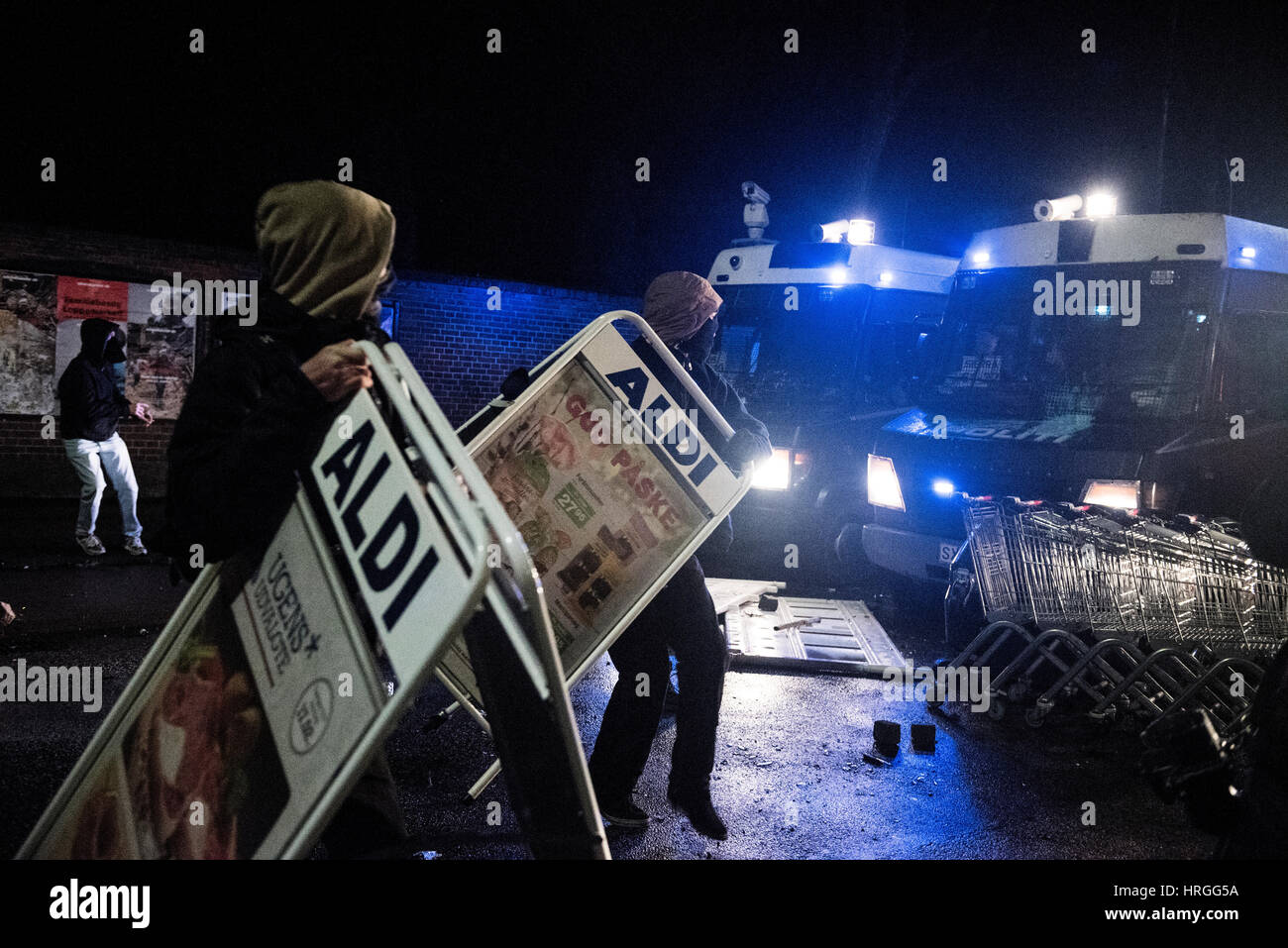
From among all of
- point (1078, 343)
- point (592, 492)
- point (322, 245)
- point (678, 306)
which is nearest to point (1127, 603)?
point (1078, 343)

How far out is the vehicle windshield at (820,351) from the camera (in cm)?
899

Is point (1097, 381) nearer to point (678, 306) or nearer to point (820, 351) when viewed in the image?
point (820, 351)

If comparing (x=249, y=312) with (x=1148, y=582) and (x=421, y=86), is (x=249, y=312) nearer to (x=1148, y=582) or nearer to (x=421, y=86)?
(x=1148, y=582)

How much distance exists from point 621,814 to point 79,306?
1082 cm

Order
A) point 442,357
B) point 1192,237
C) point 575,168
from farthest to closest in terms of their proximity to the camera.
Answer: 1. point 575,168
2. point 442,357
3. point 1192,237

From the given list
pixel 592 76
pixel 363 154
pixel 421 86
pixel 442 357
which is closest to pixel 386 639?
pixel 442 357

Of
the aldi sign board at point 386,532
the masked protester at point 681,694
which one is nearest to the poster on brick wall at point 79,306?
the masked protester at point 681,694

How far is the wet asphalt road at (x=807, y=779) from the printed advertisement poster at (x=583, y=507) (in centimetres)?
107

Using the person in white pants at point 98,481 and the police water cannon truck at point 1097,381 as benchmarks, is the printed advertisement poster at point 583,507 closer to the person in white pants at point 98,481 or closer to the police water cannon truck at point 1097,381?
the police water cannon truck at point 1097,381

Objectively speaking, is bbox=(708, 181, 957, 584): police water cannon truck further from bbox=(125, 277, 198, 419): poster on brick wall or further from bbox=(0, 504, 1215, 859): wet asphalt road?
bbox=(125, 277, 198, 419): poster on brick wall

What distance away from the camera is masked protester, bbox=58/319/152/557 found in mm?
8406

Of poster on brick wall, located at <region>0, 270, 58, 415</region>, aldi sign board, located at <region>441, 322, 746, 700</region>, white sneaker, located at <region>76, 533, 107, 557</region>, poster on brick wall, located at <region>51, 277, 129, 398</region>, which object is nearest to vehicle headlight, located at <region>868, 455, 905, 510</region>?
aldi sign board, located at <region>441, 322, 746, 700</region>

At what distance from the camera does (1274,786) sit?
1999mm

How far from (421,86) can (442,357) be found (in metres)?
5.31
